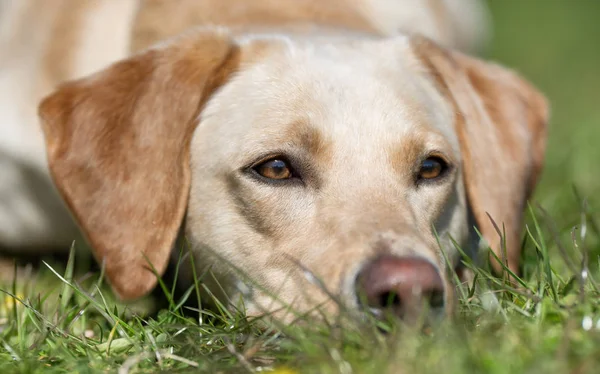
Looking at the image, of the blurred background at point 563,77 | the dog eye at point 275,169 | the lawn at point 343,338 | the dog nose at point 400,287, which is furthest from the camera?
the blurred background at point 563,77

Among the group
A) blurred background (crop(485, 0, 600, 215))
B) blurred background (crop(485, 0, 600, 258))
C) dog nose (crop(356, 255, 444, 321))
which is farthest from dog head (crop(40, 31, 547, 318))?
blurred background (crop(485, 0, 600, 215))

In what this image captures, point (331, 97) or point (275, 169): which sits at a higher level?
point (331, 97)

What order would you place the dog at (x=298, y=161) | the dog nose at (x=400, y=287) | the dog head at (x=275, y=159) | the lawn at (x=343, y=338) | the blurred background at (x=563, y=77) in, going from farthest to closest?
the blurred background at (x=563, y=77) → the dog head at (x=275, y=159) → the dog at (x=298, y=161) → the dog nose at (x=400, y=287) → the lawn at (x=343, y=338)

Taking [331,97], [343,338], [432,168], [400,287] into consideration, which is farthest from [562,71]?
[343,338]

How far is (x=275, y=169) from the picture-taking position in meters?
2.87

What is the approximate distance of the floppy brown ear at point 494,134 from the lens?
129 inches

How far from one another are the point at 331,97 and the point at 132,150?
0.72 m

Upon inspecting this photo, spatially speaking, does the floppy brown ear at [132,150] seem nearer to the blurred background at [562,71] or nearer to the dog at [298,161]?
the dog at [298,161]

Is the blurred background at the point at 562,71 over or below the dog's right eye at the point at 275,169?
below

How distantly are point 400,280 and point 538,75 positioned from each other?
7835mm

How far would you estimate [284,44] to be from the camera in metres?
3.26

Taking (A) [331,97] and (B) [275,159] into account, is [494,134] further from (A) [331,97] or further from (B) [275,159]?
(B) [275,159]

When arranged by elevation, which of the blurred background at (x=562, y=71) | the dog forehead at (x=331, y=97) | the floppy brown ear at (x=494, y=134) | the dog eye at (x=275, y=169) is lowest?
the blurred background at (x=562, y=71)

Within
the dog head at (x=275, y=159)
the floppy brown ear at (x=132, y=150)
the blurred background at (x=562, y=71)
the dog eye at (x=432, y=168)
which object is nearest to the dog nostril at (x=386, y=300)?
the dog head at (x=275, y=159)
